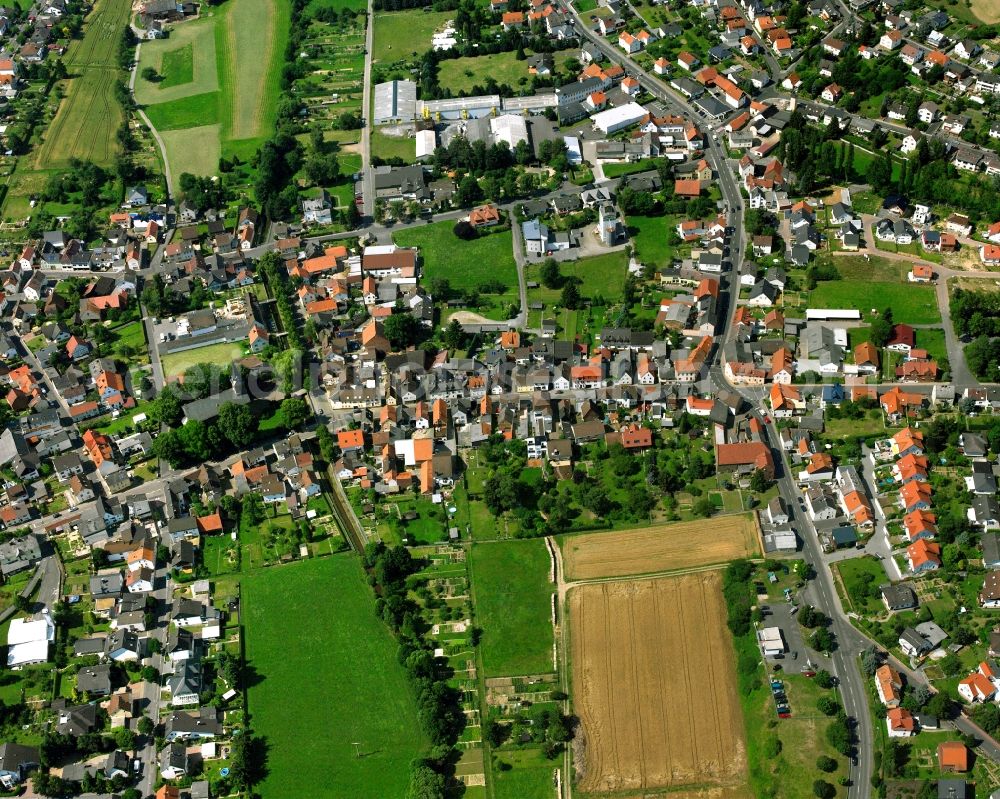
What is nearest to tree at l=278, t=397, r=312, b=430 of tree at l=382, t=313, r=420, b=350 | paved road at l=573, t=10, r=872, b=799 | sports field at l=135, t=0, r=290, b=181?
tree at l=382, t=313, r=420, b=350

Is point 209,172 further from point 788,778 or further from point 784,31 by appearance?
point 788,778

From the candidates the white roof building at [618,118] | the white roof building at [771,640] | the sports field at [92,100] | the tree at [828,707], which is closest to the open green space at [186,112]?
the sports field at [92,100]

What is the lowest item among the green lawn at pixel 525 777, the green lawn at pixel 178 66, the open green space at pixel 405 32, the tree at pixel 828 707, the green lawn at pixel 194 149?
the green lawn at pixel 525 777

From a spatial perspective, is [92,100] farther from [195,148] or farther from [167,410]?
[167,410]

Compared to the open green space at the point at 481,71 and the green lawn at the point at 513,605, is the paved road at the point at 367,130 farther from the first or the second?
the green lawn at the point at 513,605

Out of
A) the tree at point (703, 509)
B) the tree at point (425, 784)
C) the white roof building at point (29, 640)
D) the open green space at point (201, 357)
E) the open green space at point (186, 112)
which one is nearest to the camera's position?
the tree at point (425, 784)

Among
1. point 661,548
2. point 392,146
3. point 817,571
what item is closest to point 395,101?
point 392,146
